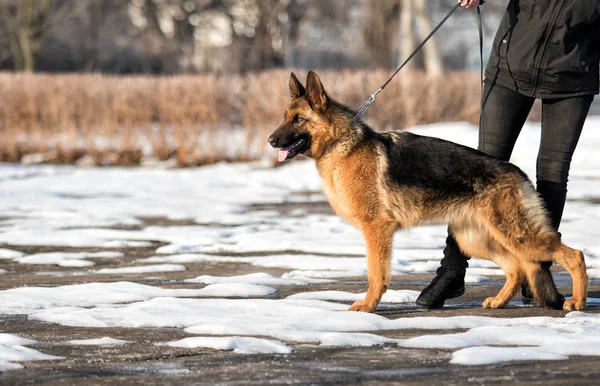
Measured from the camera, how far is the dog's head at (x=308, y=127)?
20.8 ft

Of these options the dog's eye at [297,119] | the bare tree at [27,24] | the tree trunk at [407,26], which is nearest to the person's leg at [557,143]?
the dog's eye at [297,119]

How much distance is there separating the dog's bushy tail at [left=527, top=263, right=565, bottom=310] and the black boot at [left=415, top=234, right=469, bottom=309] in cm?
43

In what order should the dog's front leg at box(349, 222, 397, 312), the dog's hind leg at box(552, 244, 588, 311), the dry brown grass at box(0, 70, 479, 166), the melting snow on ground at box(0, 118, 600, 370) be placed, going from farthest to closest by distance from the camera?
the dry brown grass at box(0, 70, 479, 166), the dog's front leg at box(349, 222, 397, 312), the dog's hind leg at box(552, 244, 588, 311), the melting snow on ground at box(0, 118, 600, 370)

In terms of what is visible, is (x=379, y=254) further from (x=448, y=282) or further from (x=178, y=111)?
(x=178, y=111)

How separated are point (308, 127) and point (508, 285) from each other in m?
1.55

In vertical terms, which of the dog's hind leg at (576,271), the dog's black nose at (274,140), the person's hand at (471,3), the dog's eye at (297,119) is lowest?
the dog's hind leg at (576,271)

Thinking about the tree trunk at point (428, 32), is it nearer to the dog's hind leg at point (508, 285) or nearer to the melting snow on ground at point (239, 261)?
the melting snow on ground at point (239, 261)

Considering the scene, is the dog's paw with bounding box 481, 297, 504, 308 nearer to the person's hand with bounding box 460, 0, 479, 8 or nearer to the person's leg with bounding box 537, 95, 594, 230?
the person's leg with bounding box 537, 95, 594, 230

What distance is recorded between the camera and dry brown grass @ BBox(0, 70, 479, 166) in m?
19.9

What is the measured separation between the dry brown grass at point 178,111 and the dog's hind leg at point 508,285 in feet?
43.2

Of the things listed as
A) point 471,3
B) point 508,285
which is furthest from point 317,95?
point 508,285

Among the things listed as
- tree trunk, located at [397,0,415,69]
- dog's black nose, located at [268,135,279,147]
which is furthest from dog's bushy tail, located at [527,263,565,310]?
tree trunk, located at [397,0,415,69]

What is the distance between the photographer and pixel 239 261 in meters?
8.23

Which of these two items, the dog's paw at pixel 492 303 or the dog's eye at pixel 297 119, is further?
the dog's eye at pixel 297 119
